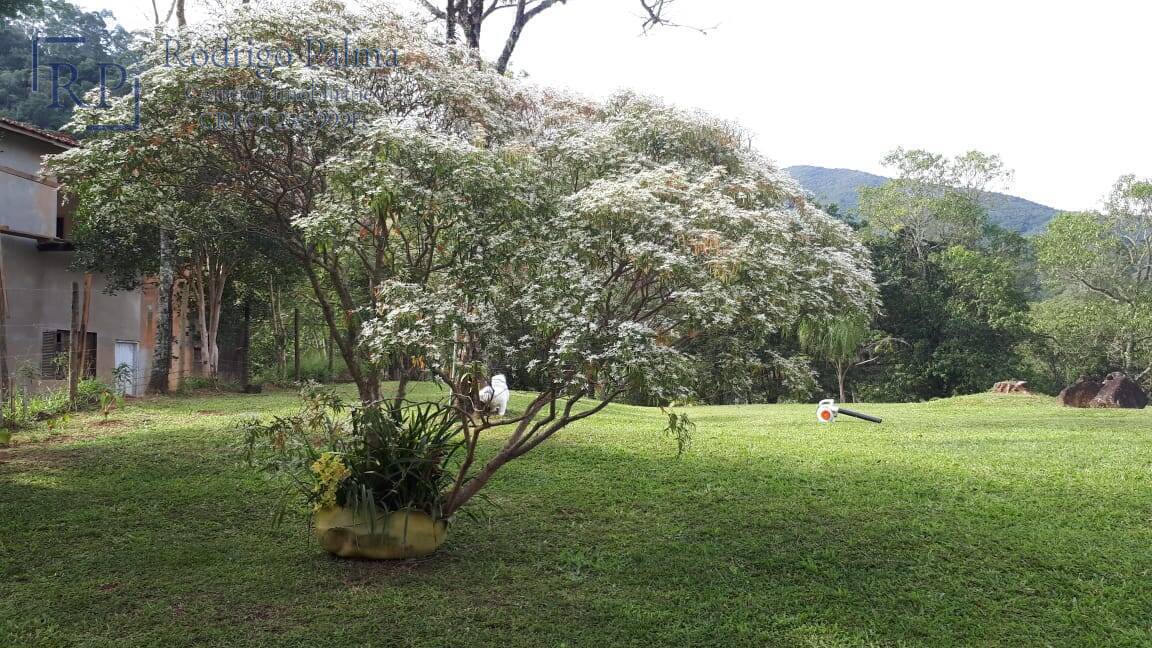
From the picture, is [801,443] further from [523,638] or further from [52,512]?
[52,512]

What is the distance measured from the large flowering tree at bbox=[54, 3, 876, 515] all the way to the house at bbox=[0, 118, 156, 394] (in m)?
7.24

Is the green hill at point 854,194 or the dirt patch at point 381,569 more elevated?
the green hill at point 854,194

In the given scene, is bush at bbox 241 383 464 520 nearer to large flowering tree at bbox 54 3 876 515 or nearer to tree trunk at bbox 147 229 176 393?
large flowering tree at bbox 54 3 876 515

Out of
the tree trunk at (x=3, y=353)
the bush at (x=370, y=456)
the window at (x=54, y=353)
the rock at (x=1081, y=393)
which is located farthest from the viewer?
the rock at (x=1081, y=393)

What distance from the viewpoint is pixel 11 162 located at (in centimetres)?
1288

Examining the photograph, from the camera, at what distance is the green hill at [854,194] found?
59.1m

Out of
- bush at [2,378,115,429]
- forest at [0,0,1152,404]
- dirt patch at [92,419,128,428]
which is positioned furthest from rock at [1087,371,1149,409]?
bush at [2,378,115,429]

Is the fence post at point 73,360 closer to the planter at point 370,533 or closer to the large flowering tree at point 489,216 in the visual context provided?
the large flowering tree at point 489,216

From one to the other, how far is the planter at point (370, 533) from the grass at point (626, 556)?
0.33ft

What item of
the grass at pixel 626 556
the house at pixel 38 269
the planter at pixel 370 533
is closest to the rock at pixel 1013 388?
the grass at pixel 626 556

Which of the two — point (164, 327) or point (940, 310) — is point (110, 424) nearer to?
point (164, 327)

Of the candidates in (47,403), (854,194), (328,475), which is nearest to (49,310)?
(47,403)

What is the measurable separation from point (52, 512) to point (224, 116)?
2.91 meters

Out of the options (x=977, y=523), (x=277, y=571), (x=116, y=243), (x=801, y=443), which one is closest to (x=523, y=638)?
(x=277, y=571)
